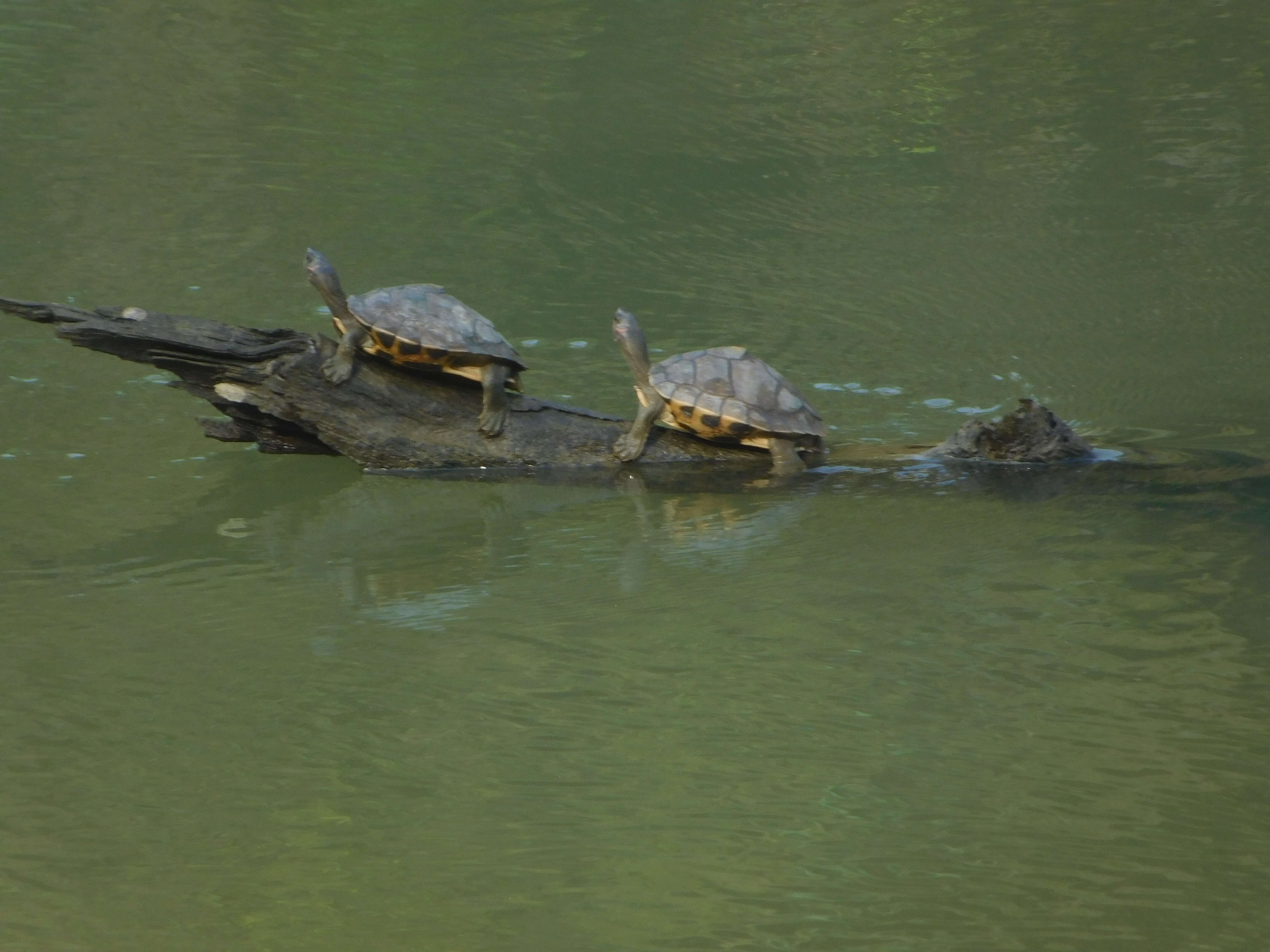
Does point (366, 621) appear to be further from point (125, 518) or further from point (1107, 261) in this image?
point (1107, 261)

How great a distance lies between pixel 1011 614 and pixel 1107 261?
4.49 m

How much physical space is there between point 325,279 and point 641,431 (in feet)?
4.09

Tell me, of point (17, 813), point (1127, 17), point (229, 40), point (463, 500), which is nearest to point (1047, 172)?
point (1127, 17)

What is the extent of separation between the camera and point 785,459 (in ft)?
16.4

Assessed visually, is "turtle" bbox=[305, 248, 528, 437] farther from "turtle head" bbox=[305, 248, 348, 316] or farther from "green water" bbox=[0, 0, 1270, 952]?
"green water" bbox=[0, 0, 1270, 952]

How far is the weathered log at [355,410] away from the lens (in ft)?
15.5

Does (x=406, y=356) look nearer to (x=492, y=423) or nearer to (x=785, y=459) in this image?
(x=492, y=423)

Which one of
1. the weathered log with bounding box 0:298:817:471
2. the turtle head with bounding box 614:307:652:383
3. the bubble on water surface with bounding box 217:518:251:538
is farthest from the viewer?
the turtle head with bounding box 614:307:652:383

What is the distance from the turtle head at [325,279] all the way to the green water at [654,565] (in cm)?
62

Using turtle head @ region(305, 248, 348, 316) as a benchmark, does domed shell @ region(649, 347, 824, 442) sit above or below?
below

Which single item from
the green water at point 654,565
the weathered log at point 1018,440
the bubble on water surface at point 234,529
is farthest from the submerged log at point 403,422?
the bubble on water surface at point 234,529

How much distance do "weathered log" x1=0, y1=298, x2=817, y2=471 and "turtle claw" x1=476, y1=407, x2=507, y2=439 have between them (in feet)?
0.09

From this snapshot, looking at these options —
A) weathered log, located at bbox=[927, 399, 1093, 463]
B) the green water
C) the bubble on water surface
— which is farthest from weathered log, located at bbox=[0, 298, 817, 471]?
weathered log, located at bbox=[927, 399, 1093, 463]

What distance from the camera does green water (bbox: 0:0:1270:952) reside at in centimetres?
261
